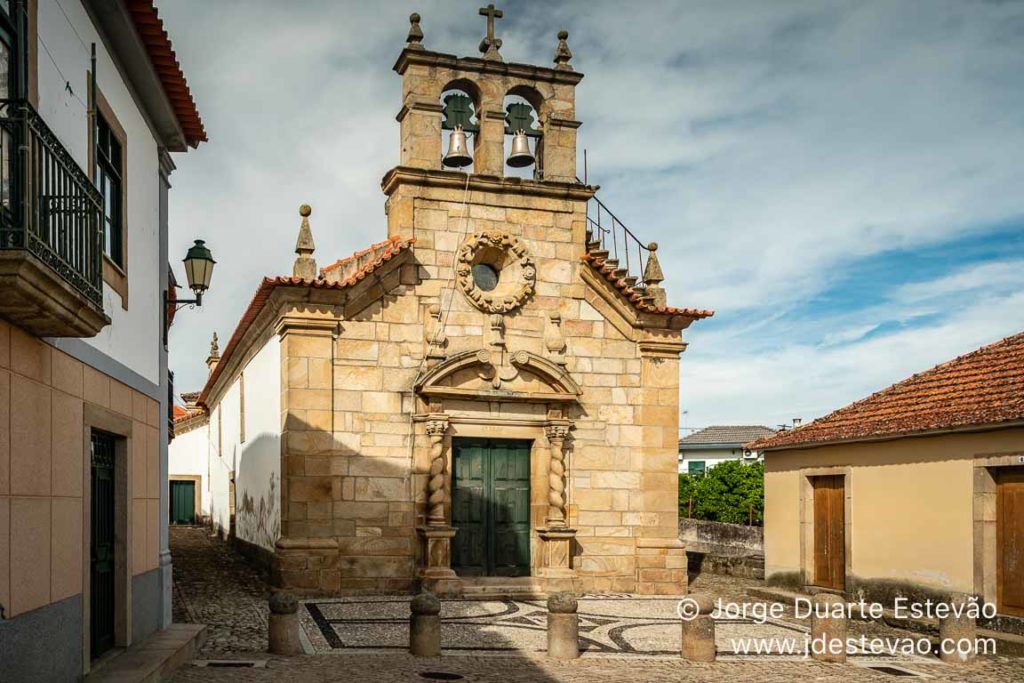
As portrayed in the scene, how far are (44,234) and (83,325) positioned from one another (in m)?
0.75

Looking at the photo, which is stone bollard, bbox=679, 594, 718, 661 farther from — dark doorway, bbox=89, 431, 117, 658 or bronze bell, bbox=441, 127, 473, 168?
bronze bell, bbox=441, 127, 473, 168

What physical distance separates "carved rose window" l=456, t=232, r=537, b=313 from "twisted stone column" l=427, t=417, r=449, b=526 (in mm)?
1895

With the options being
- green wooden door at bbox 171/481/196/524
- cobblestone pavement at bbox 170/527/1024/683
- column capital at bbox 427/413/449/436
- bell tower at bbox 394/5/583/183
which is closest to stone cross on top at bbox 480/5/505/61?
bell tower at bbox 394/5/583/183

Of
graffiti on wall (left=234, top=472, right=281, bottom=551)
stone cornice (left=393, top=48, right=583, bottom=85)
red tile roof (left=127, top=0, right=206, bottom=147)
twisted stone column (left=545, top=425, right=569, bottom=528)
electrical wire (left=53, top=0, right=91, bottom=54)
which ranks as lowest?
graffiti on wall (left=234, top=472, right=281, bottom=551)

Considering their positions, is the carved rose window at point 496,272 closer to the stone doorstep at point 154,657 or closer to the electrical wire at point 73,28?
the stone doorstep at point 154,657

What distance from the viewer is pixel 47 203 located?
600cm

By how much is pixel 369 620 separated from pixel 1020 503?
7.41 m

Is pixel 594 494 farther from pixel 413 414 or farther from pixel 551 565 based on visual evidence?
pixel 413 414

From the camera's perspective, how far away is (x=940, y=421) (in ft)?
43.6

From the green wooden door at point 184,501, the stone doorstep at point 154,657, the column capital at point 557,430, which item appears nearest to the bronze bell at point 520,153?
the column capital at point 557,430

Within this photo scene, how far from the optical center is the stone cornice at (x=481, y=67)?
15938 millimetres

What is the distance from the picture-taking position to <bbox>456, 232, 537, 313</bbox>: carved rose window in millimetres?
15830

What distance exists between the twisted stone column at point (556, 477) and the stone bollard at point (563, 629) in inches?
203

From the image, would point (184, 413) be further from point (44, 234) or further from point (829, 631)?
point (44, 234)
